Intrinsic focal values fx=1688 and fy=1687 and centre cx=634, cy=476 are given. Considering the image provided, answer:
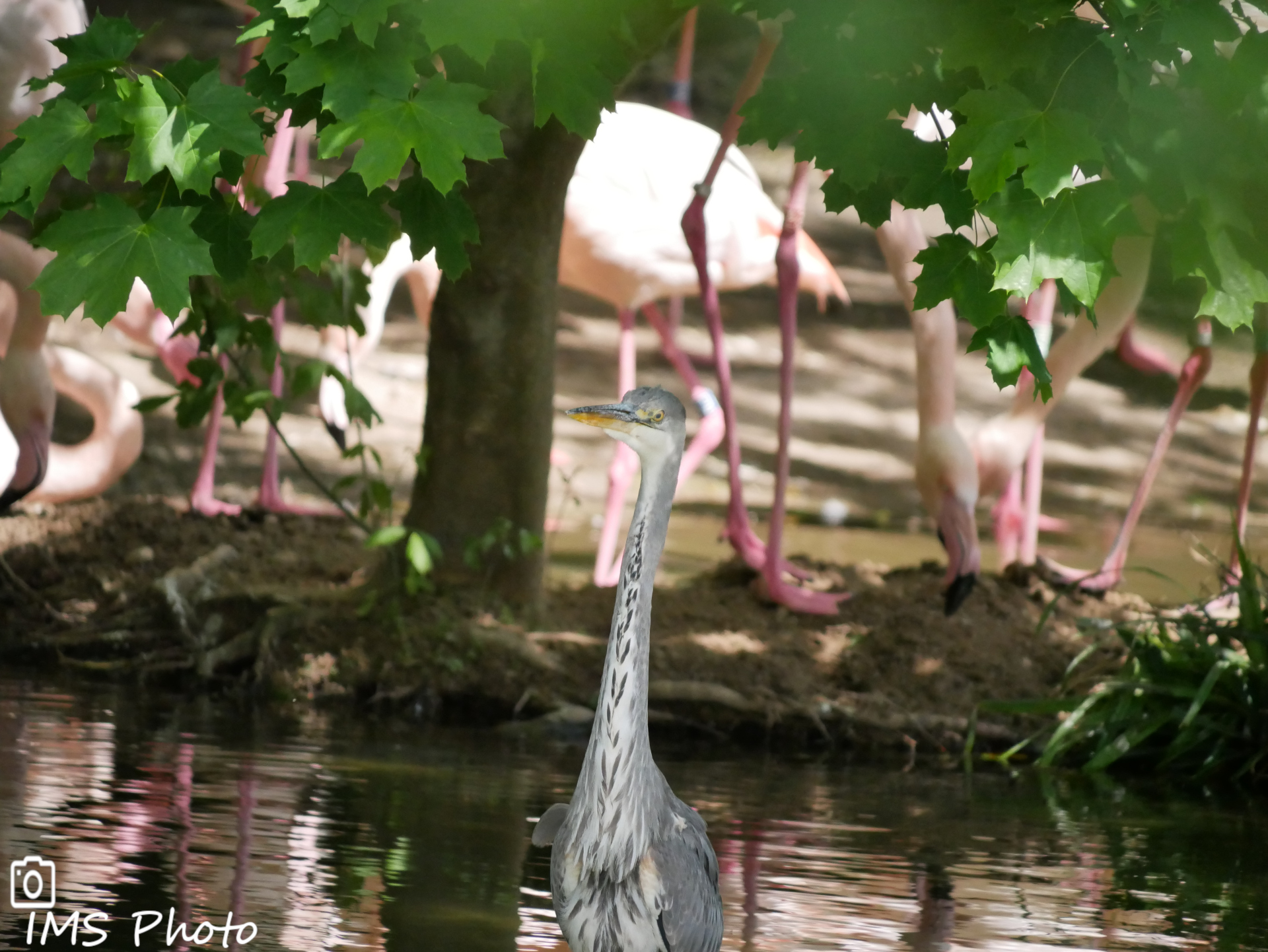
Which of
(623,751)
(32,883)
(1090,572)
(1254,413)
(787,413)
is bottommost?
(32,883)

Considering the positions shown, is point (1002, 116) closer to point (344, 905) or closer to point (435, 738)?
point (344, 905)

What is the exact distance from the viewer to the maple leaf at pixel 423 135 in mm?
2648

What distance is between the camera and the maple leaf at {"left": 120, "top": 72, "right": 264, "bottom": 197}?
2769 millimetres

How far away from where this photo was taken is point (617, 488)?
7.29 m

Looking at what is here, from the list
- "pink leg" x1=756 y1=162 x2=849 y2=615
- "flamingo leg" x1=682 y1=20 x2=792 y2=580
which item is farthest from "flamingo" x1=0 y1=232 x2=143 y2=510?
"pink leg" x1=756 y1=162 x2=849 y2=615

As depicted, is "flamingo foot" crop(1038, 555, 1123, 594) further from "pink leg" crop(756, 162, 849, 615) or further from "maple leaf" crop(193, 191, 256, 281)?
"maple leaf" crop(193, 191, 256, 281)

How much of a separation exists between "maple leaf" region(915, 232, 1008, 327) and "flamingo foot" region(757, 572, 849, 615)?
3392mm

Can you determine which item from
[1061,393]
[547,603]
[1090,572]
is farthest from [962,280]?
[1090,572]

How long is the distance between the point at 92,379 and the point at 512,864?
169 inches

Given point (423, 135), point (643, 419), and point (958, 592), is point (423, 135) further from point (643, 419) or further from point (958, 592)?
point (958, 592)

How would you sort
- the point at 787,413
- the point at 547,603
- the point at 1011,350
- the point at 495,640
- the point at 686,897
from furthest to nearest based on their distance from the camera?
the point at 787,413
the point at 547,603
the point at 495,640
the point at 1011,350
the point at 686,897

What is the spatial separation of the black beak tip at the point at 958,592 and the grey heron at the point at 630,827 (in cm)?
349

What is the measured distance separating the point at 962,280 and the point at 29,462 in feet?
14.7

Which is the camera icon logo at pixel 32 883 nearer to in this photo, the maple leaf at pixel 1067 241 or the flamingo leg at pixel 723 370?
the maple leaf at pixel 1067 241
